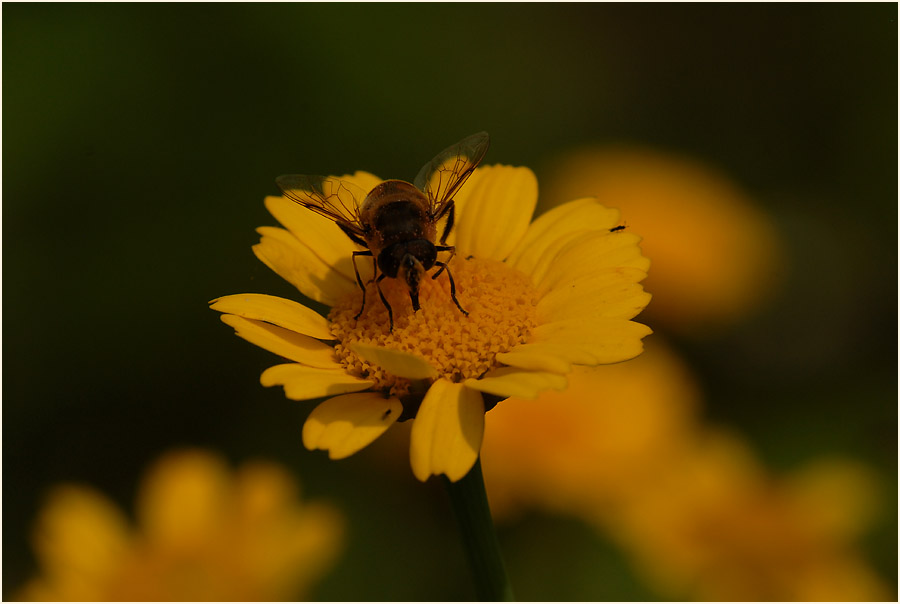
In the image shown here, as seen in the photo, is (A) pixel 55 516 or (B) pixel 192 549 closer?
(B) pixel 192 549

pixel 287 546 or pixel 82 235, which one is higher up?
pixel 82 235

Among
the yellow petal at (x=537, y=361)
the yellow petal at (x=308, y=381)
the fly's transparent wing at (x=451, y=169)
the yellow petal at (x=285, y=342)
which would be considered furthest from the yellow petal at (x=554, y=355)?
the fly's transparent wing at (x=451, y=169)

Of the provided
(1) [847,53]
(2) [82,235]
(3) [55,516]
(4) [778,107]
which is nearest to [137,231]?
(2) [82,235]

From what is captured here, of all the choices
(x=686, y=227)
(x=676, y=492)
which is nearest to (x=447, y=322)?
(x=676, y=492)

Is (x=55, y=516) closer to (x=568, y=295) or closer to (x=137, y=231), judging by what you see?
(x=137, y=231)

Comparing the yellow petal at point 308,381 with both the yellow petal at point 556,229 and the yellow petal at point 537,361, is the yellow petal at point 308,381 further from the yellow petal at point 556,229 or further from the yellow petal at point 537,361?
the yellow petal at point 556,229

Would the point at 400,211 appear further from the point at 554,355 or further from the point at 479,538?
the point at 479,538
